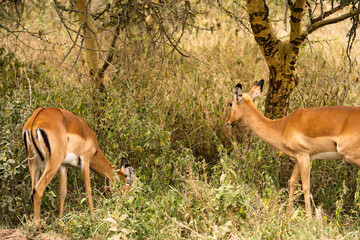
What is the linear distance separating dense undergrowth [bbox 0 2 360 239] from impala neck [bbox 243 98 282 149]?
190 mm

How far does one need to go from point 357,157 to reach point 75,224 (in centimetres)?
254

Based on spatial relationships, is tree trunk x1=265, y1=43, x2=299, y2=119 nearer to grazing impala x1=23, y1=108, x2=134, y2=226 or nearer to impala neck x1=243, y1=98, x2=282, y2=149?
impala neck x1=243, y1=98, x2=282, y2=149

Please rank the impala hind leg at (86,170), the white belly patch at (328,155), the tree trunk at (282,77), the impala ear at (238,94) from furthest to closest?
1. the tree trunk at (282,77)
2. the impala ear at (238,94)
3. the impala hind leg at (86,170)
4. the white belly patch at (328,155)

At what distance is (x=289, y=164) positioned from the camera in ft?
18.2

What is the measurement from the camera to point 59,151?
4594 millimetres

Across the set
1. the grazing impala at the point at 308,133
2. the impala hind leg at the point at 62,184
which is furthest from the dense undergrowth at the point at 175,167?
the grazing impala at the point at 308,133

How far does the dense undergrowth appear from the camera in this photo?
3938 millimetres

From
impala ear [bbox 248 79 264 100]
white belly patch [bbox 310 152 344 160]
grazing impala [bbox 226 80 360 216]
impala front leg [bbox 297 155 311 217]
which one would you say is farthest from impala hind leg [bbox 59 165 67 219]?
white belly patch [bbox 310 152 344 160]

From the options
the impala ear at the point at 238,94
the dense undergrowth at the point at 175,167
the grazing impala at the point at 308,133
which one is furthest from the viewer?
the impala ear at the point at 238,94

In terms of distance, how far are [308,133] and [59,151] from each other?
2324 mm

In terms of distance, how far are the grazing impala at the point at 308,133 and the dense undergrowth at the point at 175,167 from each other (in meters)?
0.24

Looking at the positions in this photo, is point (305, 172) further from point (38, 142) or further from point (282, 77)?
point (38, 142)

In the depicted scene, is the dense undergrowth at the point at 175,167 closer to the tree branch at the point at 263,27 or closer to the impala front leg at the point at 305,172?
the impala front leg at the point at 305,172

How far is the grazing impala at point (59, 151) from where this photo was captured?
4457 mm
